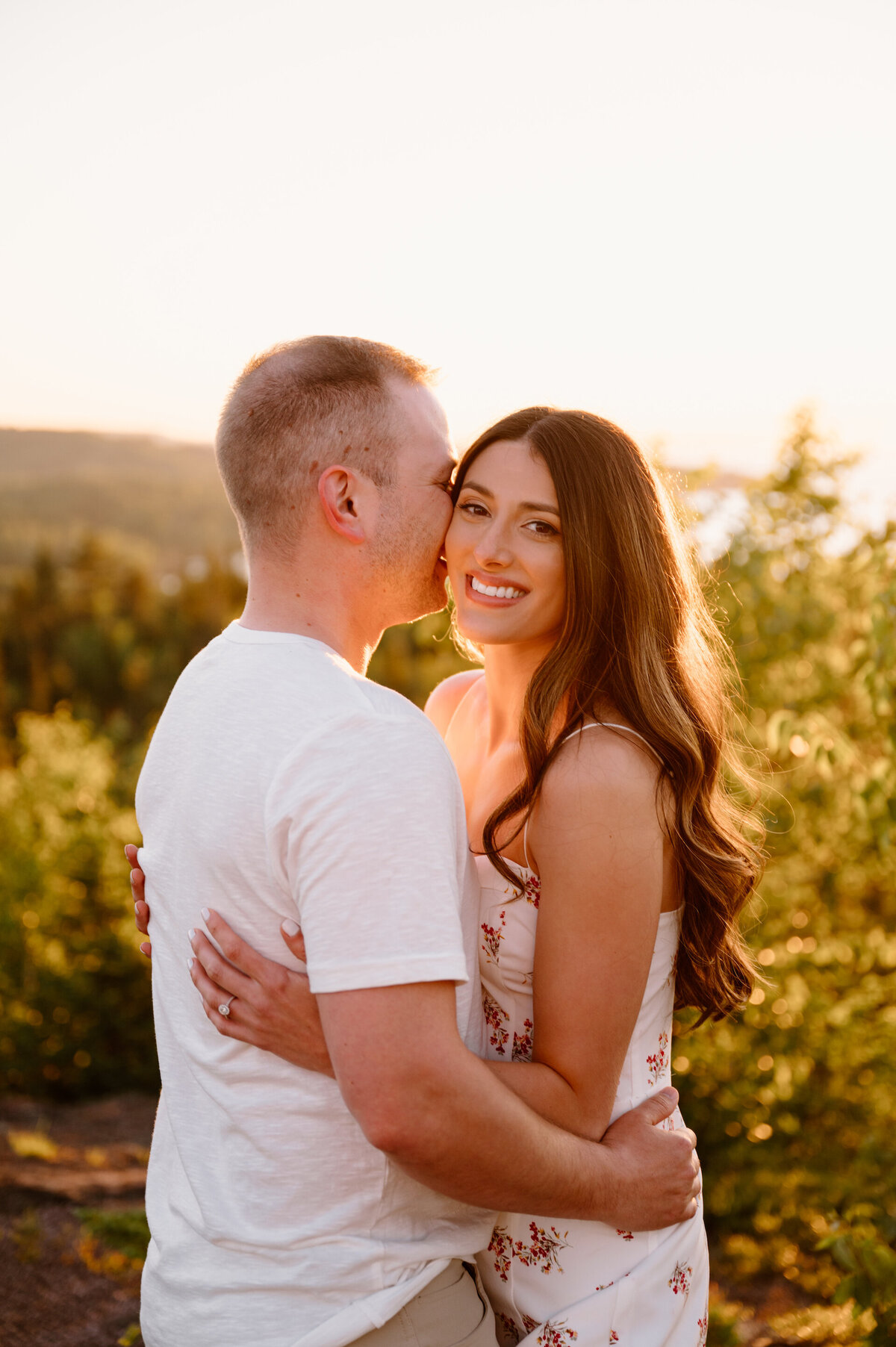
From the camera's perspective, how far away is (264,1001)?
1.62 meters

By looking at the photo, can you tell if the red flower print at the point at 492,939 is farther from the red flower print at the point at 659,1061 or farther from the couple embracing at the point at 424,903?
the red flower print at the point at 659,1061

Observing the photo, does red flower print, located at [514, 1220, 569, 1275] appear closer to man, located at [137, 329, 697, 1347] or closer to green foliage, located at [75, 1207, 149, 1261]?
man, located at [137, 329, 697, 1347]

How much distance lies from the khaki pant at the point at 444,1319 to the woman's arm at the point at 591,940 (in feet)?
1.15

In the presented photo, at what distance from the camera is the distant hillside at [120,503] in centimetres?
3676

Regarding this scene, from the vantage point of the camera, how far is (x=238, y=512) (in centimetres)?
197

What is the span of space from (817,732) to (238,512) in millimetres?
2815

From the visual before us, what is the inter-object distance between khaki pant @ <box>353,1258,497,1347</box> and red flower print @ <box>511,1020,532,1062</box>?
15.8 inches

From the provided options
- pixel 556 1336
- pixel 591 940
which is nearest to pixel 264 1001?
pixel 591 940

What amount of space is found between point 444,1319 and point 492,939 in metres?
0.68

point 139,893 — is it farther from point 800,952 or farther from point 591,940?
point 800,952

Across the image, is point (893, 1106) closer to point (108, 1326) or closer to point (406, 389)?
point (108, 1326)

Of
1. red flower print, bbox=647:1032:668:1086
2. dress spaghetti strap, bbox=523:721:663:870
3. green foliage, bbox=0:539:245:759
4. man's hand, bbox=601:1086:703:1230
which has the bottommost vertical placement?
green foliage, bbox=0:539:245:759

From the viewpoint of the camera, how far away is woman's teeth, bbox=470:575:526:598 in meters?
2.29

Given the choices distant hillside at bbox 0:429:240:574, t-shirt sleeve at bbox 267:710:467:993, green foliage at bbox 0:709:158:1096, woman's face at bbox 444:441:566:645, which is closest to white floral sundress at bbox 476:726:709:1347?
woman's face at bbox 444:441:566:645
